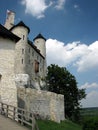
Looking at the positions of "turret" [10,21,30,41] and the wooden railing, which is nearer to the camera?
the wooden railing

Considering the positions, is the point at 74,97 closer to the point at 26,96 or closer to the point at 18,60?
the point at 18,60

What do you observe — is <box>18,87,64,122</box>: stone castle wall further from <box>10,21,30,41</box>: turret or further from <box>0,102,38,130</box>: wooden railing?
<box>10,21,30,41</box>: turret

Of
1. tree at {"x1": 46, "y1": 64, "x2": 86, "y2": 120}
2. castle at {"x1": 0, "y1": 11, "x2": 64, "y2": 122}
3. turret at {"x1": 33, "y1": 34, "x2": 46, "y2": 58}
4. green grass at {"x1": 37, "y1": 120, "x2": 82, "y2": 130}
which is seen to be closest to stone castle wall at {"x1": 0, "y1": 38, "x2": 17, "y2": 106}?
castle at {"x1": 0, "y1": 11, "x2": 64, "y2": 122}

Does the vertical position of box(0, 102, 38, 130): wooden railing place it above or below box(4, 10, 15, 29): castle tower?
below

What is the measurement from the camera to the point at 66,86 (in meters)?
50.7

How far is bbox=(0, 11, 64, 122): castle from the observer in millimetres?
20234

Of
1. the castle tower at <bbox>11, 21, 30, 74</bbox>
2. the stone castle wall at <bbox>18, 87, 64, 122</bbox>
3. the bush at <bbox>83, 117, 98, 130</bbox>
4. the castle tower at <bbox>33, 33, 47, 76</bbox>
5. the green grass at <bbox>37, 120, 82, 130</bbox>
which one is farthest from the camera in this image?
the castle tower at <bbox>33, 33, 47, 76</bbox>

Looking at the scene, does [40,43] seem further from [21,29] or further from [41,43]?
[21,29]

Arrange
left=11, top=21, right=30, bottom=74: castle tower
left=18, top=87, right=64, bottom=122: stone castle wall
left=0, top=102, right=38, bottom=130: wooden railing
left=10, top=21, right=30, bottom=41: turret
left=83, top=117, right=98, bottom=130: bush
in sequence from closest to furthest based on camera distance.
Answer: left=0, top=102, right=38, bottom=130: wooden railing < left=83, top=117, right=98, bottom=130: bush < left=18, top=87, right=64, bottom=122: stone castle wall < left=11, top=21, right=30, bottom=74: castle tower < left=10, top=21, right=30, bottom=41: turret

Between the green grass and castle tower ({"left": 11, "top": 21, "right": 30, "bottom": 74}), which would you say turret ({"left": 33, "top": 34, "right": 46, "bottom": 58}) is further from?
the green grass

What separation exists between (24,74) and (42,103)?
12.3 m

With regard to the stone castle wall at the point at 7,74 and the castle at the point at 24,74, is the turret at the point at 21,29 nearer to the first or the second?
the castle at the point at 24,74

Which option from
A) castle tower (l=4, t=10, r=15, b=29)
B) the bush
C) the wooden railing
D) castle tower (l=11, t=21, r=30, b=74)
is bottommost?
the bush

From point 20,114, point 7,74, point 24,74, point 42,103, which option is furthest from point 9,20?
point 20,114
